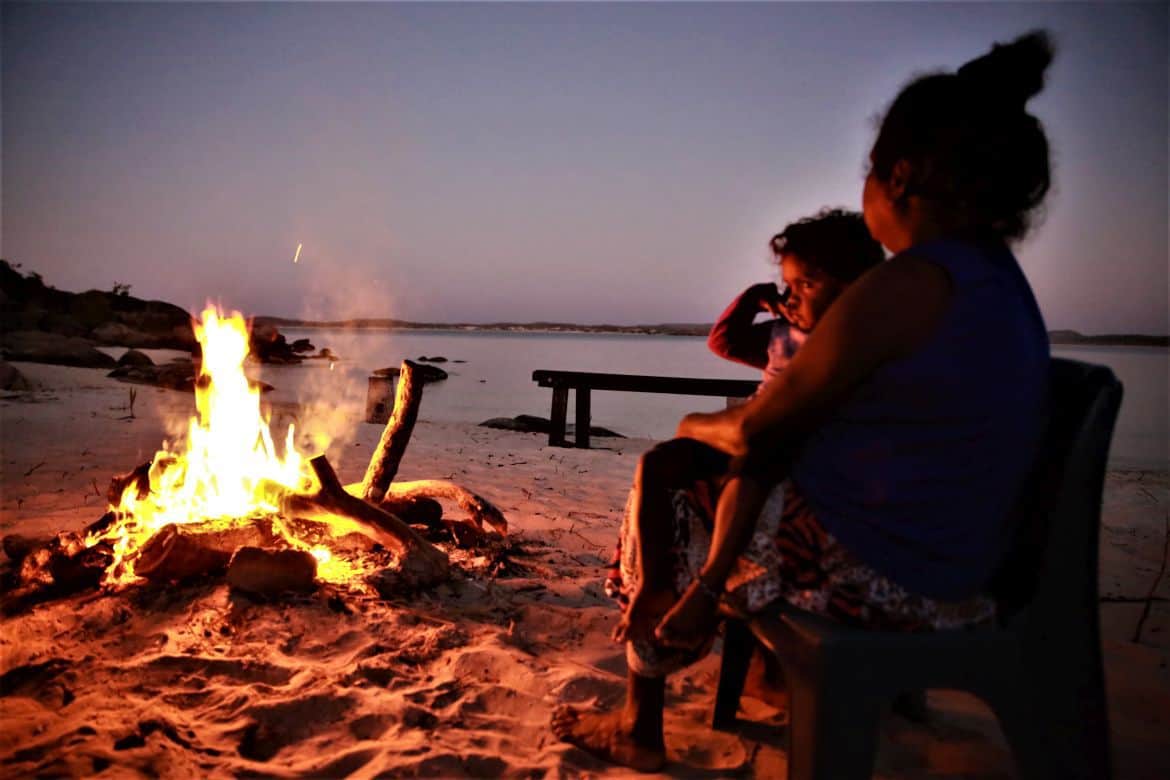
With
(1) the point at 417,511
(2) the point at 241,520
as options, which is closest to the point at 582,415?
(1) the point at 417,511

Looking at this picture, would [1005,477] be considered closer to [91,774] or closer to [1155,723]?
[1155,723]

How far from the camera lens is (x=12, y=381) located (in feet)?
35.2

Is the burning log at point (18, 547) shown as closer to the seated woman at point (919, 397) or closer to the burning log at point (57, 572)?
the burning log at point (57, 572)

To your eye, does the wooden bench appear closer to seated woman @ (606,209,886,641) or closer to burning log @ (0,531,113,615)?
burning log @ (0,531,113,615)

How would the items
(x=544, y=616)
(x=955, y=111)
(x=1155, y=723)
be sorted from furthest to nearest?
(x=544, y=616)
(x=1155, y=723)
(x=955, y=111)

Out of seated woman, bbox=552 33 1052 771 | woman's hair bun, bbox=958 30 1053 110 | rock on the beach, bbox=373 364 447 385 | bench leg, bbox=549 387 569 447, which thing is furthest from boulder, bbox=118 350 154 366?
woman's hair bun, bbox=958 30 1053 110

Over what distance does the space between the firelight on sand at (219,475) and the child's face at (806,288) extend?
2.47 m

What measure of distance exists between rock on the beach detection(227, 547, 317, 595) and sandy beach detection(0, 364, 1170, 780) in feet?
0.26

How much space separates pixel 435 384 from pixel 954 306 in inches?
1003

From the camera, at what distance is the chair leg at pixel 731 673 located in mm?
2580

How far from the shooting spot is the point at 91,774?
211cm

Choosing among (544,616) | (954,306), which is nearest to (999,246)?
(954,306)

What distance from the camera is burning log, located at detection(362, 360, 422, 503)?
4066 millimetres

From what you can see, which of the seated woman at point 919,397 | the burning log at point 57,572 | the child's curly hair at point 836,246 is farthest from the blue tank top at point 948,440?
the burning log at point 57,572
